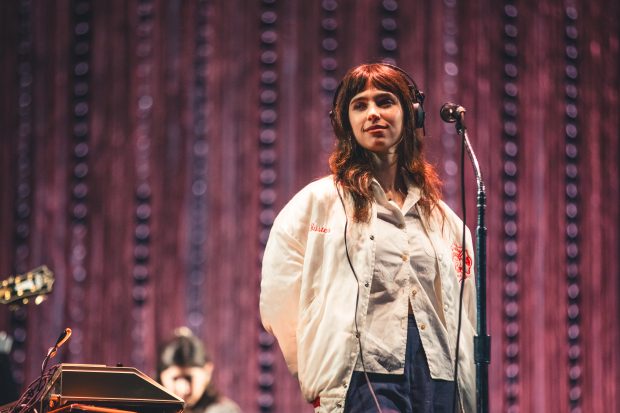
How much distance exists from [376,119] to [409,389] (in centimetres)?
75

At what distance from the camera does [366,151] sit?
2494 mm

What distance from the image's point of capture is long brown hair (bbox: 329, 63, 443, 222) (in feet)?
8.08

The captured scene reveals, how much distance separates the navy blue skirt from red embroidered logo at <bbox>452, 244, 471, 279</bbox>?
0.28 meters

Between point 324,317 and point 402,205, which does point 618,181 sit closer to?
point 402,205

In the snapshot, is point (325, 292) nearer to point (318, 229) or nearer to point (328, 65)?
point (318, 229)

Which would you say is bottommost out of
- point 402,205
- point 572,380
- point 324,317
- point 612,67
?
point 572,380

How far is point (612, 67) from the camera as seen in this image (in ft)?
16.9

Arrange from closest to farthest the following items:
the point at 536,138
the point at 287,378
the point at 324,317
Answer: the point at 324,317 < the point at 287,378 < the point at 536,138

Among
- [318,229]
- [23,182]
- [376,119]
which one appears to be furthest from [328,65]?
[318,229]

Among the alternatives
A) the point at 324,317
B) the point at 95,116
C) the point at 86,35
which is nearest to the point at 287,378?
the point at 95,116

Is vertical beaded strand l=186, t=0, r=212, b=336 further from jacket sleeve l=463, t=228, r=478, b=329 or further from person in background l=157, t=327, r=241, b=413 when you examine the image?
jacket sleeve l=463, t=228, r=478, b=329

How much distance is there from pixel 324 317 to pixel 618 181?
3461 mm

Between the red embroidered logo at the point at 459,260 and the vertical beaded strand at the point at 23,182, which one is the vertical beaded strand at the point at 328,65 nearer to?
the vertical beaded strand at the point at 23,182

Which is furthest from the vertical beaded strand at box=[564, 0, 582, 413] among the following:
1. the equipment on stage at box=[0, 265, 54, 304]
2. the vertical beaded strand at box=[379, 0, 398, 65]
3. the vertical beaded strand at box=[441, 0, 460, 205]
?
the equipment on stage at box=[0, 265, 54, 304]
